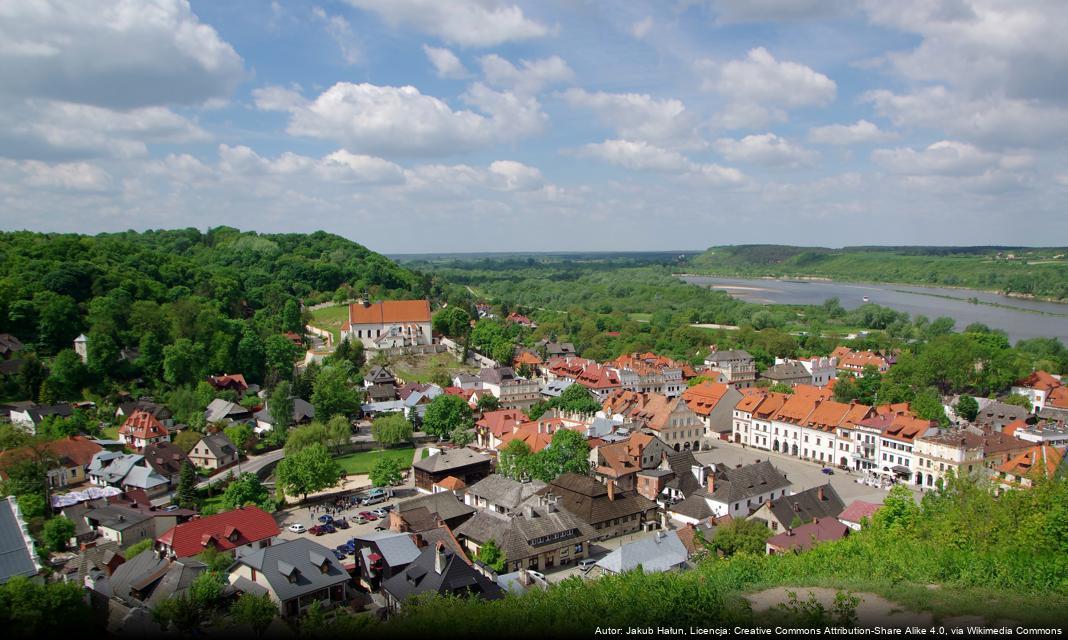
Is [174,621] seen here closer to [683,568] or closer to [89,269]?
[683,568]

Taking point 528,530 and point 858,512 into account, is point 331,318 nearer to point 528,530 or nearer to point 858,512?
point 528,530

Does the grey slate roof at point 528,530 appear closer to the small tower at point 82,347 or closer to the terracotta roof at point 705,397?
the terracotta roof at point 705,397

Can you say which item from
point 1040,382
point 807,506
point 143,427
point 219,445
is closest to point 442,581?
point 807,506

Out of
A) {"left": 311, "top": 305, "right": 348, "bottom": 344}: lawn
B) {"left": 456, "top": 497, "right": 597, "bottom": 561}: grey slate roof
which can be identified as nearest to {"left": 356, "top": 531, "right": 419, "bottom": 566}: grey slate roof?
{"left": 456, "top": 497, "right": 597, "bottom": 561}: grey slate roof

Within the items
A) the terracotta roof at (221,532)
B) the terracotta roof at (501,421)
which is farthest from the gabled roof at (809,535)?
the terracotta roof at (501,421)

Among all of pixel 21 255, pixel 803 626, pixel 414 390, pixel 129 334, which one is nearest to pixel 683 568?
pixel 803 626

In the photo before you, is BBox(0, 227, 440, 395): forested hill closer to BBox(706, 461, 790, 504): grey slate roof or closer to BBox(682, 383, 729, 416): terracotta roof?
BBox(682, 383, 729, 416): terracotta roof
